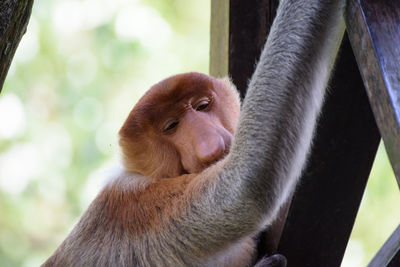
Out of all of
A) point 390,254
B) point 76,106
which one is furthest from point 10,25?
point 76,106

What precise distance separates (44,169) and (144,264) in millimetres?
6931

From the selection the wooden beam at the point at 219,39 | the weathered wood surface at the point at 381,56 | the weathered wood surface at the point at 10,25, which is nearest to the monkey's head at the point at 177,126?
the wooden beam at the point at 219,39

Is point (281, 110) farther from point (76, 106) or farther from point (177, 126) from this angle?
point (76, 106)

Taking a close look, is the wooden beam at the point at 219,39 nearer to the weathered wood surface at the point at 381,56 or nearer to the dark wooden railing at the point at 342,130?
the dark wooden railing at the point at 342,130

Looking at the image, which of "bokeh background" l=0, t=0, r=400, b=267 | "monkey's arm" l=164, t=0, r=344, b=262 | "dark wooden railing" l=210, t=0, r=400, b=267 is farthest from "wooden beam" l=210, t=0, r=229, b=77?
"bokeh background" l=0, t=0, r=400, b=267

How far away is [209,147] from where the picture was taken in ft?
11.5

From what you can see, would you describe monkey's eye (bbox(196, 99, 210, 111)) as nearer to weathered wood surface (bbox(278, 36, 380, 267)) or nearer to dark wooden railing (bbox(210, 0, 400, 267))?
dark wooden railing (bbox(210, 0, 400, 267))

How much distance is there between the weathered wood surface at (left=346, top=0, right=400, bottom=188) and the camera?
94.5 inches

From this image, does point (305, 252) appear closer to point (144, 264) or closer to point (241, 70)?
point (144, 264)

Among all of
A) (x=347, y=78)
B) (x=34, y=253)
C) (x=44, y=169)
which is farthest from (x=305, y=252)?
(x=34, y=253)

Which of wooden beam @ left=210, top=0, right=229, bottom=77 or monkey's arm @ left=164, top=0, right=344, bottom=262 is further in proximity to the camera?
wooden beam @ left=210, top=0, right=229, bottom=77

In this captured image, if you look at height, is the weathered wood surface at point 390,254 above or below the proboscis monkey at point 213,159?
below

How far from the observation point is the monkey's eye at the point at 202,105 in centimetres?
381

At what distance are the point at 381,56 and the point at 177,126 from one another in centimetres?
149
